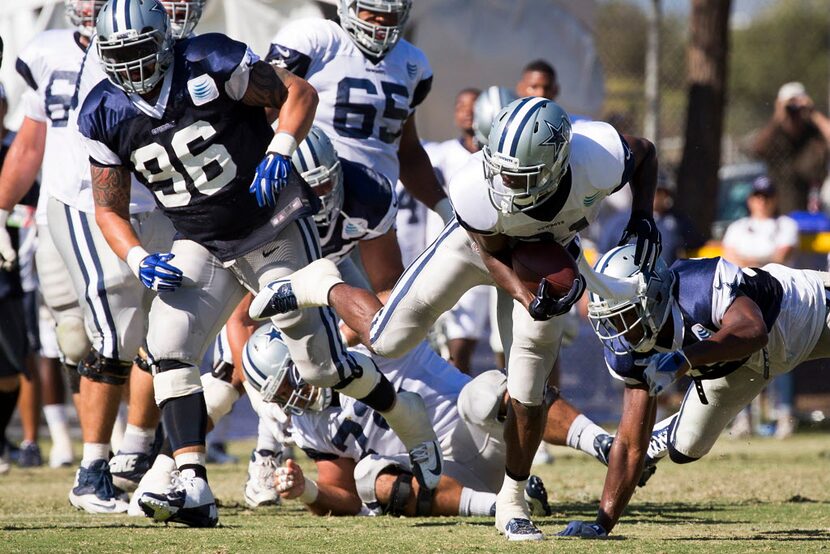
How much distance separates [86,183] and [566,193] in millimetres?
2447

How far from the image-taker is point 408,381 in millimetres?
6094

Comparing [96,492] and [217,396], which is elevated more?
[217,396]

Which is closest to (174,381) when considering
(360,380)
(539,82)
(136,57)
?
(360,380)

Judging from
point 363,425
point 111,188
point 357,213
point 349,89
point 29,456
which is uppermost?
point 349,89

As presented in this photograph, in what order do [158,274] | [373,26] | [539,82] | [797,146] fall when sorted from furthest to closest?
[797,146] < [539,82] < [373,26] < [158,274]

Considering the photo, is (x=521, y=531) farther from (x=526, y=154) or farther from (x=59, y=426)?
(x=59, y=426)

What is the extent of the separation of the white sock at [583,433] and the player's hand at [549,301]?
57.5 inches

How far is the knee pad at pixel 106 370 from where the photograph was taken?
6.09m

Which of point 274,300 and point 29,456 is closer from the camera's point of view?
point 274,300

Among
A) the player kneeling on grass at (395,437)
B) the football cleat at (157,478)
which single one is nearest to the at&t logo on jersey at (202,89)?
the player kneeling on grass at (395,437)

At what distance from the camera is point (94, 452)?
6.06 metres

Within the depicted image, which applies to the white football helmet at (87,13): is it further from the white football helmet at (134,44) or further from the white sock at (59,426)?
the white sock at (59,426)

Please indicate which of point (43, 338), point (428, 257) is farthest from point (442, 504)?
point (43, 338)

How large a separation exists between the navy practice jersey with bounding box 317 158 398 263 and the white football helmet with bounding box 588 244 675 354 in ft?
5.35
